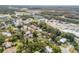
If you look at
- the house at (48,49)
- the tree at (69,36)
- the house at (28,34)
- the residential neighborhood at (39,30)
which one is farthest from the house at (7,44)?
the tree at (69,36)

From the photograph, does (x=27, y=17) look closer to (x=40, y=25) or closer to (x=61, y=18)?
(x=40, y=25)

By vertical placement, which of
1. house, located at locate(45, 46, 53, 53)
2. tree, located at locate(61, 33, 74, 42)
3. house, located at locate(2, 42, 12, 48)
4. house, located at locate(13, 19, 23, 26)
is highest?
house, located at locate(13, 19, 23, 26)

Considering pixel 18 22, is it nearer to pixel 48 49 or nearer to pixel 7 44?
pixel 7 44

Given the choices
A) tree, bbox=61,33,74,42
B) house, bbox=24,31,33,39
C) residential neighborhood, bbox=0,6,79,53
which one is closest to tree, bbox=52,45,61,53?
residential neighborhood, bbox=0,6,79,53

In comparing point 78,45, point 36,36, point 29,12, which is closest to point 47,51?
point 36,36

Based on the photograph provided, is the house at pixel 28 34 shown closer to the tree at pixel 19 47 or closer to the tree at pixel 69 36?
the tree at pixel 19 47

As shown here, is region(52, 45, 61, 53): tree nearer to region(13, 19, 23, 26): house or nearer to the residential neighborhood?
the residential neighborhood

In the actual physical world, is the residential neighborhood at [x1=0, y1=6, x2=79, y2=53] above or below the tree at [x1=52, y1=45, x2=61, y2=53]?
above

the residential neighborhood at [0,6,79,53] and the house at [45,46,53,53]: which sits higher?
the residential neighborhood at [0,6,79,53]

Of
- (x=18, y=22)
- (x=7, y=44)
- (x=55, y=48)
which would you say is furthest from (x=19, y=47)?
(x=55, y=48)

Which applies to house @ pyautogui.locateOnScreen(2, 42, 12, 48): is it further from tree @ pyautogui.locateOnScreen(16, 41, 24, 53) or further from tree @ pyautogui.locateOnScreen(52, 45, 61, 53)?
tree @ pyautogui.locateOnScreen(52, 45, 61, 53)

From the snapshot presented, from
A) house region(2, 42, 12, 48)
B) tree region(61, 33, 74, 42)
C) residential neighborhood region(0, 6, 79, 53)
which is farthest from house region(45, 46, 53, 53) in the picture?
house region(2, 42, 12, 48)
